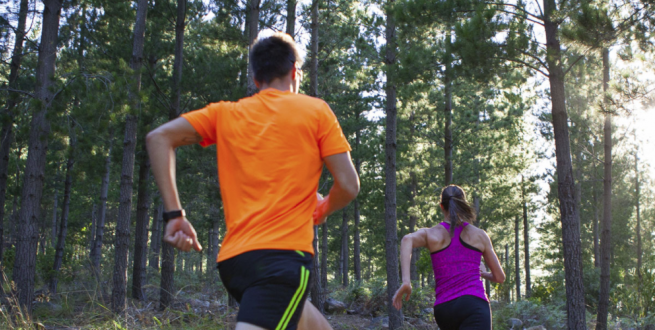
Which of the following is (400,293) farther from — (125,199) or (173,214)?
(125,199)

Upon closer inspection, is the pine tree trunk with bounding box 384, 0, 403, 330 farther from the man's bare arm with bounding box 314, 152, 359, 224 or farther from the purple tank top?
the man's bare arm with bounding box 314, 152, 359, 224

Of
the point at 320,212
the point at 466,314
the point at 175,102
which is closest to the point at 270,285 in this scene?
the point at 320,212

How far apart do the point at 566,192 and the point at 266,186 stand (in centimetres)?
809

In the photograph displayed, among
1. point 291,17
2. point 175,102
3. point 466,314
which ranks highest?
point 291,17

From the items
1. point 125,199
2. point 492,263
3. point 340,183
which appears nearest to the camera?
point 340,183

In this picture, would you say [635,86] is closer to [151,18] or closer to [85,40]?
[151,18]

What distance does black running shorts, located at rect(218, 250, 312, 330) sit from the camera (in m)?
1.77

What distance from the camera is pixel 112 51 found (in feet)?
44.5

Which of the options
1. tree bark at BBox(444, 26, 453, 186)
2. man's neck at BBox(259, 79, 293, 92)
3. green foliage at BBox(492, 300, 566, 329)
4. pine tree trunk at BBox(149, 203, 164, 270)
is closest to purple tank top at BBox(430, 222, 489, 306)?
man's neck at BBox(259, 79, 293, 92)

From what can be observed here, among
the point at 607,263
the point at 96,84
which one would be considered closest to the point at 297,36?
the point at 96,84

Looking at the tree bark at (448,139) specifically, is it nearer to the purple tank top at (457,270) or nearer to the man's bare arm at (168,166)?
the purple tank top at (457,270)

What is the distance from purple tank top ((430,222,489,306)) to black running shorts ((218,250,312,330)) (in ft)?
7.20

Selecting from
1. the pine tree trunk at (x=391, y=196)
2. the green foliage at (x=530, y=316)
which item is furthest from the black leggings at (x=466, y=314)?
the green foliage at (x=530, y=316)

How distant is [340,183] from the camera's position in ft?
6.82
